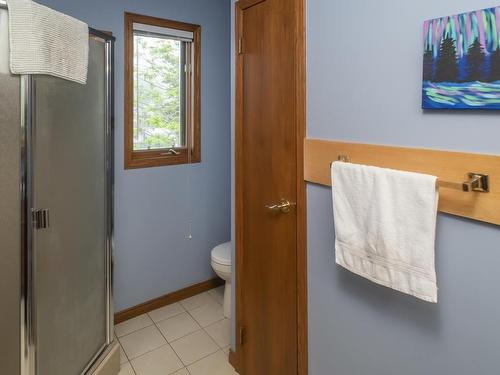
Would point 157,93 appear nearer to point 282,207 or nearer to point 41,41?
point 41,41

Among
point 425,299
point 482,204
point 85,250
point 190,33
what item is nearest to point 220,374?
point 85,250

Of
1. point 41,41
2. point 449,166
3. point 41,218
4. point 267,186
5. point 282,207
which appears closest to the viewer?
point 449,166

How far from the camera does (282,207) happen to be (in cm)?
154

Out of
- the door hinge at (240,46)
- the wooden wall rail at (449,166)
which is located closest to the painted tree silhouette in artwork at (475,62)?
the wooden wall rail at (449,166)

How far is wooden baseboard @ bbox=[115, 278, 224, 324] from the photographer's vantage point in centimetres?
247

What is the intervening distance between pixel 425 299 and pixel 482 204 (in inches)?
11.7

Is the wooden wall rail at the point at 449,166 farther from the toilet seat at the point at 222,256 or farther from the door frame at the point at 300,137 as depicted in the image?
the toilet seat at the point at 222,256

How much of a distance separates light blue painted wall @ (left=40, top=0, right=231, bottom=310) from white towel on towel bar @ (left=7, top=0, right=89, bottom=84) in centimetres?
84

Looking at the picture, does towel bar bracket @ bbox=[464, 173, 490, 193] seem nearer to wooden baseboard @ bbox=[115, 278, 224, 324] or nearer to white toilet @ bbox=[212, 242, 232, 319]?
white toilet @ bbox=[212, 242, 232, 319]

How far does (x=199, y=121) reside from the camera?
268 cm

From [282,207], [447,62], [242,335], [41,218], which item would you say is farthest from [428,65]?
[242,335]

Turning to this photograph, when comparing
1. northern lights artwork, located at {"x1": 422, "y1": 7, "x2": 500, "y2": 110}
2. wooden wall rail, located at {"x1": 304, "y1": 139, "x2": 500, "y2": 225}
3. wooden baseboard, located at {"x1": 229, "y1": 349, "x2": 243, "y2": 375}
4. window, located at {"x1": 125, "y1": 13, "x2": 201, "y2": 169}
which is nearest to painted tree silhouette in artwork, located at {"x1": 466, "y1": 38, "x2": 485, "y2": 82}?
northern lights artwork, located at {"x1": 422, "y1": 7, "x2": 500, "y2": 110}

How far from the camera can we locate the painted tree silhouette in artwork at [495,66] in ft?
2.79

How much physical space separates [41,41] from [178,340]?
1810 mm
